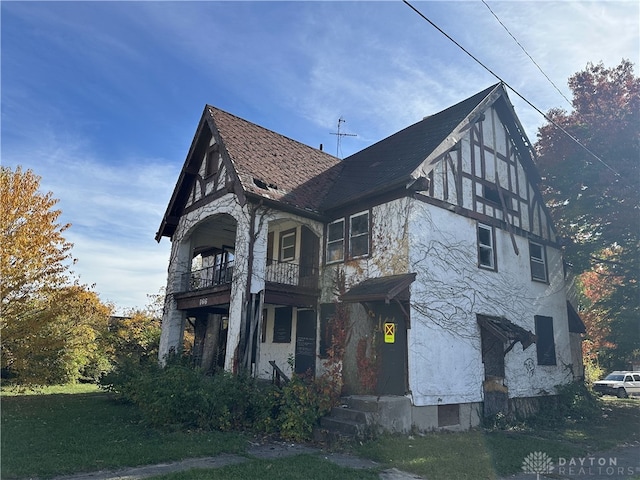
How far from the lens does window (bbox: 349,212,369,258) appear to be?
1413cm

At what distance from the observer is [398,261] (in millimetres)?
12727

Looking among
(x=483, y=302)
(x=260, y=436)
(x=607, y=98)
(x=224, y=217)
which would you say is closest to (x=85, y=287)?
(x=224, y=217)

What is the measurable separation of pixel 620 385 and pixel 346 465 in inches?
959

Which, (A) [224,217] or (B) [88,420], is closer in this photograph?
(B) [88,420]

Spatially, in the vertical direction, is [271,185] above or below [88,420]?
above

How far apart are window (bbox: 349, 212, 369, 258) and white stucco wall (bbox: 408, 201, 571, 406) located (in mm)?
1846

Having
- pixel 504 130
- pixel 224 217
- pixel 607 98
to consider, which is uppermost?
pixel 607 98

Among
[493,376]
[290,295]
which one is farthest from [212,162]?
[493,376]

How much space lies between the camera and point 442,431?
1187cm

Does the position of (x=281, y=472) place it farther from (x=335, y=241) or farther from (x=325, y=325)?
(x=335, y=241)

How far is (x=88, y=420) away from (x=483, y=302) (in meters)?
11.6

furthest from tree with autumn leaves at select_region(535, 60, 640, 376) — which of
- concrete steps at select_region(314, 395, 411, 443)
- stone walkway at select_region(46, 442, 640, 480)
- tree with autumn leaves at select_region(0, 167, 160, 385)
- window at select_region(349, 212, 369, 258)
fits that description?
tree with autumn leaves at select_region(0, 167, 160, 385)

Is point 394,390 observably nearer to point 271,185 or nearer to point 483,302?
point 483,302

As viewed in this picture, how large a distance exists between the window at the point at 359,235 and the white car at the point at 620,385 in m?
19.9
